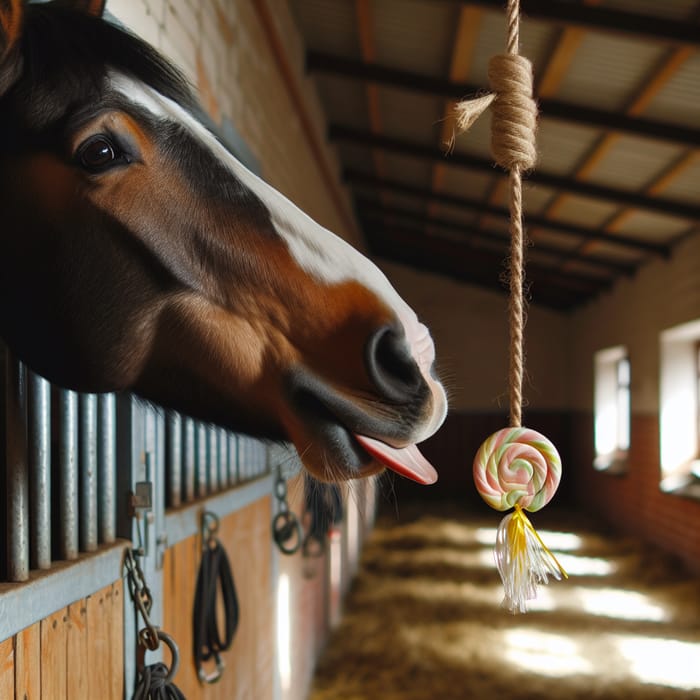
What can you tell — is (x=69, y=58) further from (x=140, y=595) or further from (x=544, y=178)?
(x=544, y=178)

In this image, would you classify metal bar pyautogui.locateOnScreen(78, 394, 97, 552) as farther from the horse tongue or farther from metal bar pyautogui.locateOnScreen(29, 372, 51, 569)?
the horse tongue

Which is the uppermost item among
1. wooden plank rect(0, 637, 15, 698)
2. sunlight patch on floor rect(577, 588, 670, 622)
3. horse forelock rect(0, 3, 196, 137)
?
horse forelock rect(0, 3, 196, 137)

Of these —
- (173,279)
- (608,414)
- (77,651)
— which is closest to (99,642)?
(77,651)

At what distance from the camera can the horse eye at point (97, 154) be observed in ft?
2.17

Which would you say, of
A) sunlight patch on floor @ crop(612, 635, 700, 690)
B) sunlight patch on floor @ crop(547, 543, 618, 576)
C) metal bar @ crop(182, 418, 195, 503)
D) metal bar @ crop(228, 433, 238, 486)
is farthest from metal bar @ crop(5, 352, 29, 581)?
sunlight patch on floor @ crop(547, 543, 618, 576)

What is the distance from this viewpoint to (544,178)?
16.2 feet

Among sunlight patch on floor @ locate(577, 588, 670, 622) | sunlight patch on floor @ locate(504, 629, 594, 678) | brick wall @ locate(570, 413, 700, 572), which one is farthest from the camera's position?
brick wall @ locate(570, 413, 700, 572)

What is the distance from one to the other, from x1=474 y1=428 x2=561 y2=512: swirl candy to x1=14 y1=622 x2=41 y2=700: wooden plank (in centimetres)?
57

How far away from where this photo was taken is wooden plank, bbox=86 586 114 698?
1.02 metres

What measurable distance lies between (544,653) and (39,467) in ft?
11.8

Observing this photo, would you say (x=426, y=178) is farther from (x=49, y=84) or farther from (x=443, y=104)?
(x=49, y=84)

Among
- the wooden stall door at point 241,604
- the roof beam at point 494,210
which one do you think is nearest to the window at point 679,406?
the roof beam at point 494,210

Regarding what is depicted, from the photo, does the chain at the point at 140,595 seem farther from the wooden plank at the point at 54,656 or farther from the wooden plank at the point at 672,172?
the wooden plank at the point at 672,172

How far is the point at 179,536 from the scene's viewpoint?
1463 mm
